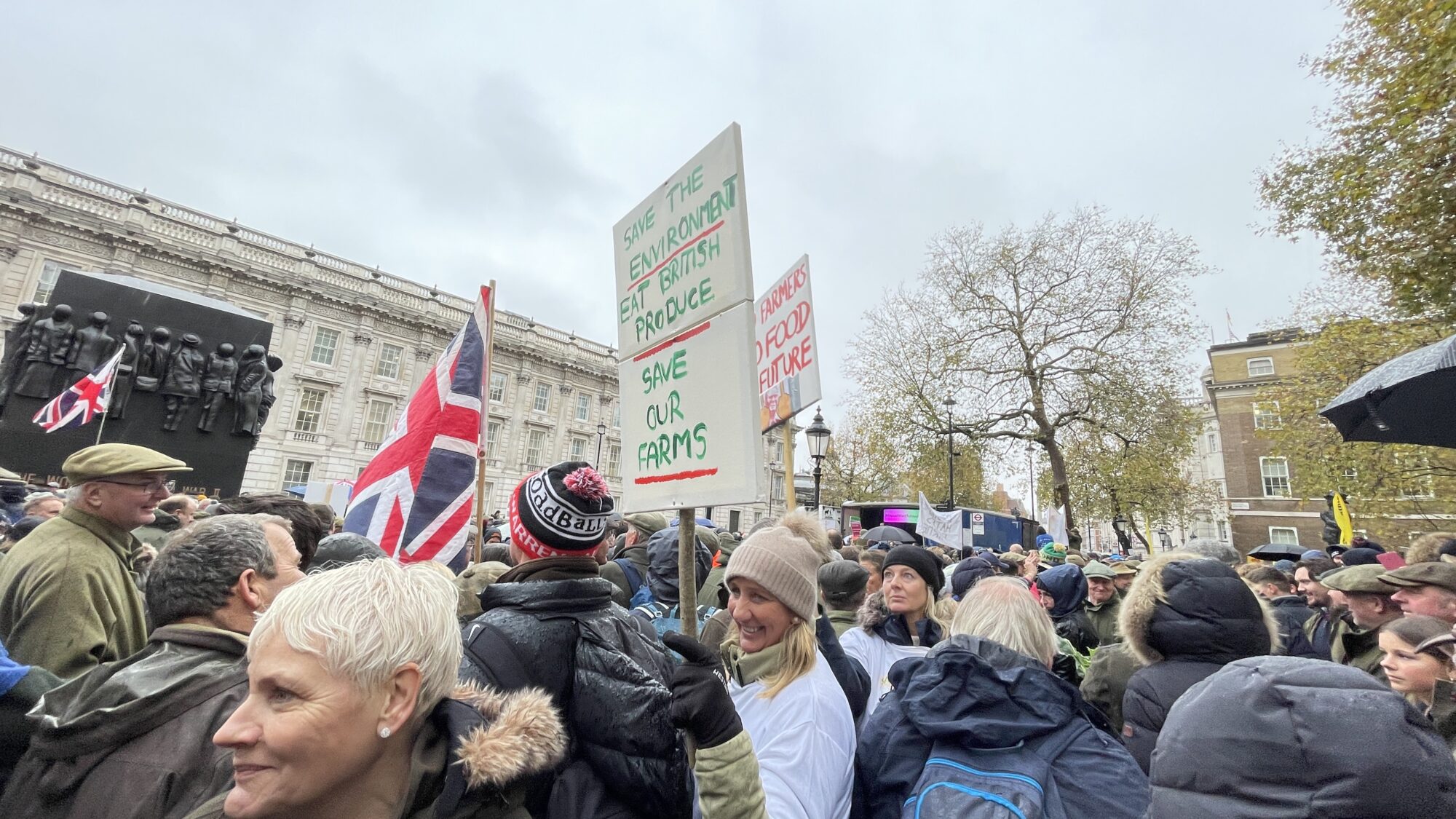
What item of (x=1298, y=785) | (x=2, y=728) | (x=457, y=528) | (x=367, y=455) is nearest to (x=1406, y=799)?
(x=1298, y=785)

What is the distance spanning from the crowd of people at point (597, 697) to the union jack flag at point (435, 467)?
1223mm

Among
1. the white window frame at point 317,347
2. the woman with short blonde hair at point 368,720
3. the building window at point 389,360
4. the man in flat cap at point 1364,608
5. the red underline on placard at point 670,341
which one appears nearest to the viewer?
the woman with short blonde hair at point 368,720

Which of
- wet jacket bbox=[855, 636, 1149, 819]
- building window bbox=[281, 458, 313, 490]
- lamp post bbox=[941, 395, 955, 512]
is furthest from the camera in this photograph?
building window bbox=[281, 458, 313, 490]

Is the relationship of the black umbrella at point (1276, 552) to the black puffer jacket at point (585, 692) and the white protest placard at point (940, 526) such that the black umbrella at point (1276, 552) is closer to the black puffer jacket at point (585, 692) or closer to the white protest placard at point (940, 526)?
the white protest placard at point (940, 526)

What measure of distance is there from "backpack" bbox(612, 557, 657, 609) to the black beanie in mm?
1785

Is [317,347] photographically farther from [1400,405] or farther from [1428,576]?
[1428,576]

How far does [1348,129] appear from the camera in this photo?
7.90m

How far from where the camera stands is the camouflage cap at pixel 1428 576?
2.81m

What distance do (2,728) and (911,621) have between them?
329 cm

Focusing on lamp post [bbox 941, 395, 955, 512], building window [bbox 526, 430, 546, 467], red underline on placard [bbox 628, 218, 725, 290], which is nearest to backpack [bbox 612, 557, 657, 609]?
red underline on placard [bbox 628, 218, 725, 290]

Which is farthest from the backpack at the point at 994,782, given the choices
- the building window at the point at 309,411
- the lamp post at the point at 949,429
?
the building window at the point at 309,411

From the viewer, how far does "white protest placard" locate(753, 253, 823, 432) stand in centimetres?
490

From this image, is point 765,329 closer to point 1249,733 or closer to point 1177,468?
point 1249,733

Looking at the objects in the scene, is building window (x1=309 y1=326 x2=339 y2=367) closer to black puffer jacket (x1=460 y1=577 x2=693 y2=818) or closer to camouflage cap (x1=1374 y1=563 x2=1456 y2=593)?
black puffer jacket (x1=460 y1=577 x2=693 y2=818)
